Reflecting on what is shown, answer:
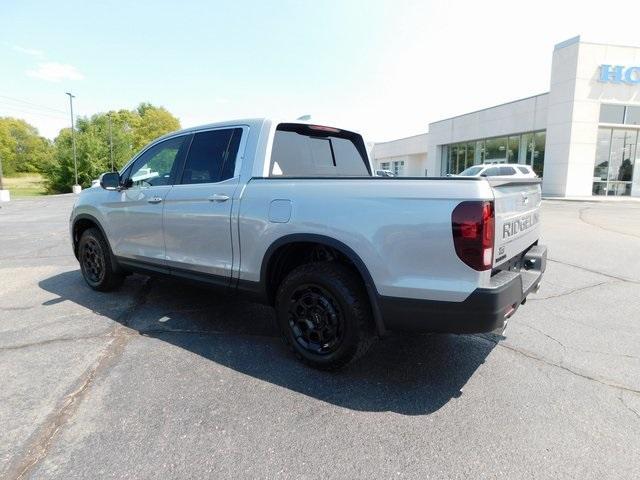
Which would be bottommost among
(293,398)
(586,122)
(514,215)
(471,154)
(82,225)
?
(293,398)

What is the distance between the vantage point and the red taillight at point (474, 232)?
2363 mm

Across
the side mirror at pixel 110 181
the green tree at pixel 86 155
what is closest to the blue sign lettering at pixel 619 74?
the side mirror at pixel 110 181

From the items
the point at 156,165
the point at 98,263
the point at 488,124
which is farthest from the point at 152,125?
the point at 156,165

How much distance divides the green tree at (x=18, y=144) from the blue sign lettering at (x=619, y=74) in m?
97.0

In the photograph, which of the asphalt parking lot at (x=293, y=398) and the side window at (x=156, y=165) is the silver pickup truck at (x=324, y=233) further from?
the asphalt parking lot at (x=293, y=398)

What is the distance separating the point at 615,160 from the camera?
22938 mm

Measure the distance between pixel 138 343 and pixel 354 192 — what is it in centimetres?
239

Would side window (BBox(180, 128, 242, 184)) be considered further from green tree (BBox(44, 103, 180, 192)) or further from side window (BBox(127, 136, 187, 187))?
green tree (BBox(44, 103, 180, 192))

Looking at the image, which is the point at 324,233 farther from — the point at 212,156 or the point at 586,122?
the point at 586,122

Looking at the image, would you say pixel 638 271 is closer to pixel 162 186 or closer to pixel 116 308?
pixel 162 186

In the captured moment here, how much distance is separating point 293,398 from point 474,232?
1631mm

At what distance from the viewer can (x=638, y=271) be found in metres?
6.29

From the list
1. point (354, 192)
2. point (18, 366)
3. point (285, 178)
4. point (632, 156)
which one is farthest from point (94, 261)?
point (632, 156)

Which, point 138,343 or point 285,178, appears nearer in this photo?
point 285,178
